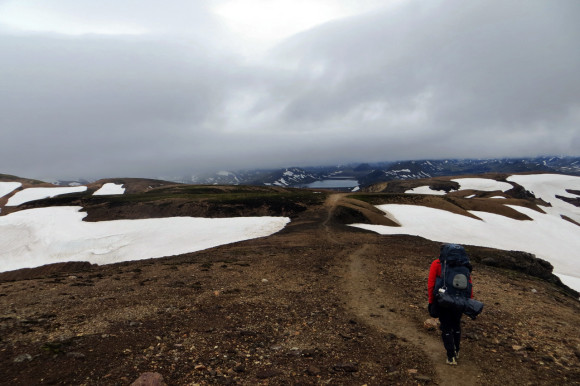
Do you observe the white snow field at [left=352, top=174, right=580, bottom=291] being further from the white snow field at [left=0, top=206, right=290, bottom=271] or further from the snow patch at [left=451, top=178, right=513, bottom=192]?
the snow patch at [left=451, top=178, right=513, bottom=192]

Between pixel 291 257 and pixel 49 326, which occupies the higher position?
pixel 49 326

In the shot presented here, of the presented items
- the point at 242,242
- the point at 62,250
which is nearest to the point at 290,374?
the point at 242,242

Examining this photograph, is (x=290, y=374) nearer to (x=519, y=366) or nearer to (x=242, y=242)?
(x=519, y=366)

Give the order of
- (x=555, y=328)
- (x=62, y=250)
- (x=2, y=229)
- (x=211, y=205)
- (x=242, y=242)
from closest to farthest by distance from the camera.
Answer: (x=555, y=328)
(x=242, y=242)
(x=62, y=250)
(x=2, y=229)
(x=211, y=205)

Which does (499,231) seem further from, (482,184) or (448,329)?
(482,184)

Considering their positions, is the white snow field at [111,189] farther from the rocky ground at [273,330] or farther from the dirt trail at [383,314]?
Result: the dirt trail at [383,314]

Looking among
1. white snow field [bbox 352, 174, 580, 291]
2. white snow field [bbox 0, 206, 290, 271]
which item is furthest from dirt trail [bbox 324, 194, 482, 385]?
white snow field [bbox 352, 174, 580, 291]

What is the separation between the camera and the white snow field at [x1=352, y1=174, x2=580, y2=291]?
128ft

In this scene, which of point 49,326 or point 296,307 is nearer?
point 49,326

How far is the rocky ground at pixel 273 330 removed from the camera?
24.7 ft

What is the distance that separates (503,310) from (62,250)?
1674 inches

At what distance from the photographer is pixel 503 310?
12.6 metres

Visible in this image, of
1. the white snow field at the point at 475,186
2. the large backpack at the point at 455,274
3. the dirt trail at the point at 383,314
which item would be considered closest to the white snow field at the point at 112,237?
the dirt trail at the point at 383,314

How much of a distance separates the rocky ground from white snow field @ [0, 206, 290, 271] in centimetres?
1480
